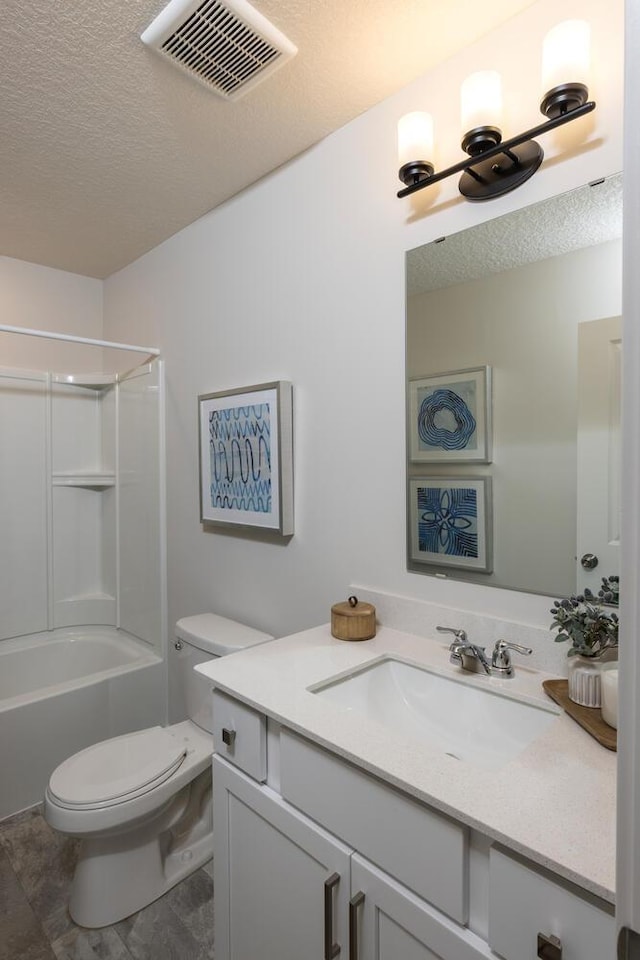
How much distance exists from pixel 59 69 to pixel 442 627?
1.87 m

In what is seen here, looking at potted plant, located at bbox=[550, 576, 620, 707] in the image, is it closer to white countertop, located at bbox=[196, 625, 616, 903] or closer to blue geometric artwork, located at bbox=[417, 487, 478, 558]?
white countertop, located at bbox=[196, 625, 616, 903]

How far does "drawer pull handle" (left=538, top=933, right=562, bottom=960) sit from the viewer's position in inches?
26.1

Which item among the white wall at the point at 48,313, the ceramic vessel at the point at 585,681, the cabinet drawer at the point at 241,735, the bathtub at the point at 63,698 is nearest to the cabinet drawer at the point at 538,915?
the ceramic vessel at the point at 585,681

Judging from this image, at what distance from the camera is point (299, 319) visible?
5.94 ft

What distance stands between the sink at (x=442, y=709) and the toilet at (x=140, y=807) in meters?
0.62

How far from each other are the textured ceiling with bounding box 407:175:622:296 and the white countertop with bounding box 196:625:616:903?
100 cm

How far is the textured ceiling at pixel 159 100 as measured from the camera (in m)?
1.25

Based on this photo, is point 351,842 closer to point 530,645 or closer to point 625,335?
point 530,645

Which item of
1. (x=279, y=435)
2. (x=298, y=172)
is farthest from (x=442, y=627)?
(x=298, y=172)

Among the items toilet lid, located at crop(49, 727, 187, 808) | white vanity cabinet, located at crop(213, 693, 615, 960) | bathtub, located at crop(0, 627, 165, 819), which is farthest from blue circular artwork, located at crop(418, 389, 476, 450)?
bathtub, located at crop(0, 627, 165, 819)

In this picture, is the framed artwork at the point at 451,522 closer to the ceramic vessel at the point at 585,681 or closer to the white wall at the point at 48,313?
the ceramic vessel at the point at 585,681

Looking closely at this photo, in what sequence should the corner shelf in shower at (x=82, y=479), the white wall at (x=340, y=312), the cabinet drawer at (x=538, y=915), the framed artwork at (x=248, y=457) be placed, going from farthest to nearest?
the corner shelf in shower at (x=82, y=479)
the framed artwork at (x=248, y=457)
the white wall at (x=340, y=312)
the cabinet drawer at (x=538, y=915)

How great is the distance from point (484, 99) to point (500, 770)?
143cm

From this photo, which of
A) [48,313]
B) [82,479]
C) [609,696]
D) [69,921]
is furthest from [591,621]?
[48,313]
